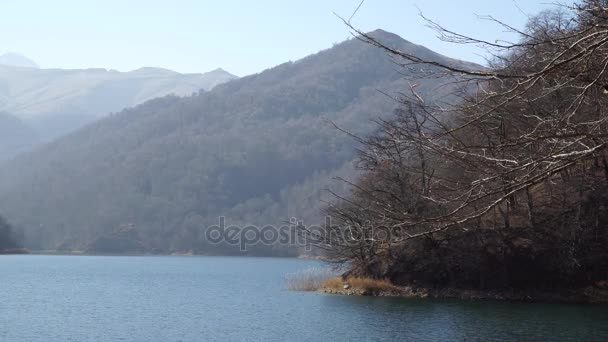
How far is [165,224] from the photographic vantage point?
164 meters

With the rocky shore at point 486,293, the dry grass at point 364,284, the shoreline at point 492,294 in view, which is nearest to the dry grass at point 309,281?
the dry grass at point 364,284

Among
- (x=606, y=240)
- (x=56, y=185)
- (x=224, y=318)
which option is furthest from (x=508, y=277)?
(x=56, y=185)

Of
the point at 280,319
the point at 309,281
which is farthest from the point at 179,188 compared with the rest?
the point at 280,319

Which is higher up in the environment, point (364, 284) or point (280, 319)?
point (364, 284)

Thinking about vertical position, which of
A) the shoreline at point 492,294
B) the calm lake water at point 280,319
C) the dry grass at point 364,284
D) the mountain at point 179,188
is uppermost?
the mountain at point 179,188

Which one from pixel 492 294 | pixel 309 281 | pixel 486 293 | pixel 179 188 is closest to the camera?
pixel 492 294

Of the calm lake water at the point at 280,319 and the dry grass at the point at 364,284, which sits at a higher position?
the dry grass at the point at 364,284

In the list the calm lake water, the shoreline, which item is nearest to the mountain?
the shoreline

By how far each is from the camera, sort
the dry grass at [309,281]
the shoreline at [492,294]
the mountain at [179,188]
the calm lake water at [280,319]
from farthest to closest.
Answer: the mountain at [179,188] < the dry grass at [309,281] < the shoreline at [492,294] < the calm lake water at [280,319]

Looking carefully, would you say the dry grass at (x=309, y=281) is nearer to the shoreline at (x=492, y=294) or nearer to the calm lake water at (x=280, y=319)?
the calm lake water at (x=280, y=319)

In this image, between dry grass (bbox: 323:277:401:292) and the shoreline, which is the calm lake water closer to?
the shoreline

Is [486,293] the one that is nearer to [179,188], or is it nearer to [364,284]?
[364,284]

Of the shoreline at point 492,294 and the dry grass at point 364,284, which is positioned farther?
the dry grass at point 364,284

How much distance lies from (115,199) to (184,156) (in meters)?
22.0
